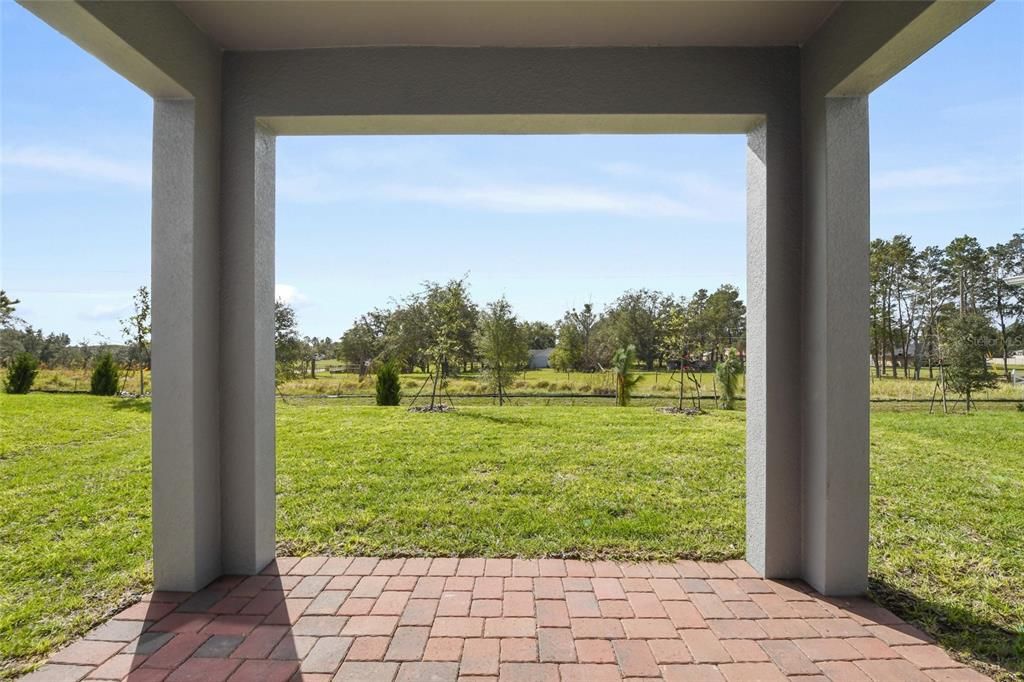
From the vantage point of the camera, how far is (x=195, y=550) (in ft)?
9.62

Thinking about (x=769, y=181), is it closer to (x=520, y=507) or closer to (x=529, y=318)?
(x=520, y=507)

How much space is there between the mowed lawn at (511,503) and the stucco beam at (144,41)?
2.68 metres

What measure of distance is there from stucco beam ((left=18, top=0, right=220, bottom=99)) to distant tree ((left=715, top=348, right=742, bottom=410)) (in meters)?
9.37

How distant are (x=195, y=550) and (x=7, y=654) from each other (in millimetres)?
789

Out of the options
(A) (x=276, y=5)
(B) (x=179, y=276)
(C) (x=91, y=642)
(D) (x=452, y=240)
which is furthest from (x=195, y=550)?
(D) (x=452, y=240)

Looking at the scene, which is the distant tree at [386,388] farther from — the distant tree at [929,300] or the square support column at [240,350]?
the distant tree at [929,300]

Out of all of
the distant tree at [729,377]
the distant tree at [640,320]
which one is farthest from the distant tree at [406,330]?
the distant tree at [729,377]

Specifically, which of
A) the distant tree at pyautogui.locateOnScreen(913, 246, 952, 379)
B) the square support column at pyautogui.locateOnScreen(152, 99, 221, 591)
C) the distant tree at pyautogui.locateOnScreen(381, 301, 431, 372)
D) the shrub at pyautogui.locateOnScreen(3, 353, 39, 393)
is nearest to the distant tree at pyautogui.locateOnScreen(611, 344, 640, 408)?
the distant tree at pyautogui.locateOnScreen(381, 301, 431, 372)

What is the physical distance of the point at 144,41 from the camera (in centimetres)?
250

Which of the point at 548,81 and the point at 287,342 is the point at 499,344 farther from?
the point at 548,81

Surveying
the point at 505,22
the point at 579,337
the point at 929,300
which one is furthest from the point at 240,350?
the point at 929,300

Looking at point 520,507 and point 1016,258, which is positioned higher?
point 1016,258

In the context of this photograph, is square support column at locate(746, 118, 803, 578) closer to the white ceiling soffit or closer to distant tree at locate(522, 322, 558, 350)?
the white ceiling soffit

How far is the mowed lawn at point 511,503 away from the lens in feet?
9.68
